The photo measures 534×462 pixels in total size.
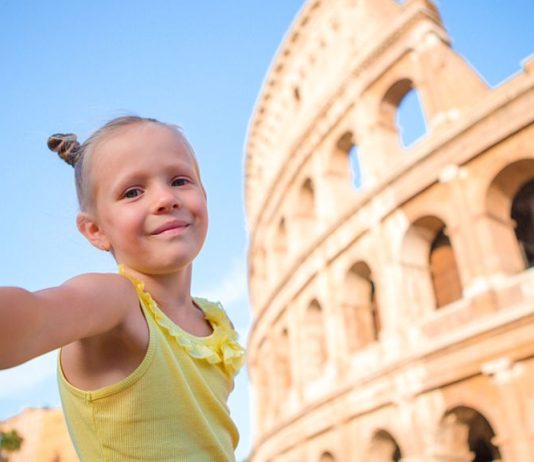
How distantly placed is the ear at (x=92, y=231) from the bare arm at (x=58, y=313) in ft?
1.28

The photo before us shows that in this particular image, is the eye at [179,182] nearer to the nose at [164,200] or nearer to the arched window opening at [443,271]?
the nose at [164,200]

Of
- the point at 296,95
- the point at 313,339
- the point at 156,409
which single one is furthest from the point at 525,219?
the point at 156,409

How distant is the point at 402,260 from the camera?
11.2m

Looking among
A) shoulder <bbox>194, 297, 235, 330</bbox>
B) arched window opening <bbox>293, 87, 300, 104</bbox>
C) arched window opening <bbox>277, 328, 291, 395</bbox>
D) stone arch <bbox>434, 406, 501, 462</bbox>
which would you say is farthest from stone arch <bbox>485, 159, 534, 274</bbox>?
arched window opening <bbox>293, 87, 300, 104</bbox>

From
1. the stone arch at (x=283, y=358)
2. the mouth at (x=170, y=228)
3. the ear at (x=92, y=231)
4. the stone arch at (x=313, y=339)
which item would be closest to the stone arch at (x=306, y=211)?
the stone arch at (x=313, y=339)

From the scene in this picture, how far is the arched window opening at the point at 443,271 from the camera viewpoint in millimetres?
11023

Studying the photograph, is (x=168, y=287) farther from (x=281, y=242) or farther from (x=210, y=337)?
(x=281, y=242)

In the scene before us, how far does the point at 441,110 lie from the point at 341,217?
130 inches

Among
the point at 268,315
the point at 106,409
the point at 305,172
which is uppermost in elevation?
the point at 305,172

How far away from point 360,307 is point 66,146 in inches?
476

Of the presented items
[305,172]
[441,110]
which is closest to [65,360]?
[441,110]

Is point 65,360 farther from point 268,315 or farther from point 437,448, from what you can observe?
point 268,315

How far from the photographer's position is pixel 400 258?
11.2 m

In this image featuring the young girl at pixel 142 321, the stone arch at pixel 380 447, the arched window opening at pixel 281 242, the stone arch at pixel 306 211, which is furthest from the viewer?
the arched window opening at pixel 281 242
